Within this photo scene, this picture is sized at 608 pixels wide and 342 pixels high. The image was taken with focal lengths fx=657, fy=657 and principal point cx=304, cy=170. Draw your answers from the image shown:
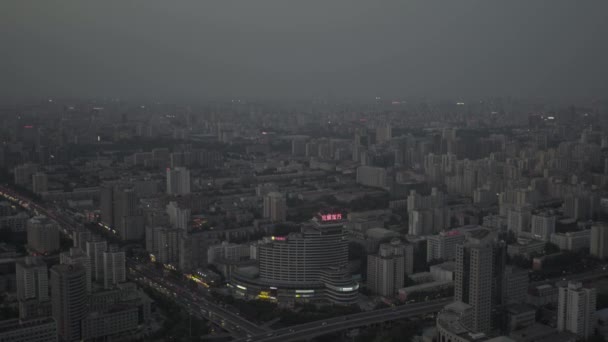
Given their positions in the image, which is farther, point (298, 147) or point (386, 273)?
point (298, 147)

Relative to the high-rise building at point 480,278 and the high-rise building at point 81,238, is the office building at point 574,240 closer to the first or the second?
the high-rise building at point 480,278

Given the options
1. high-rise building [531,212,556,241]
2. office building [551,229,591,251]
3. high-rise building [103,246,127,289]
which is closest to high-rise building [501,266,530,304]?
office building [551,229,591,251]

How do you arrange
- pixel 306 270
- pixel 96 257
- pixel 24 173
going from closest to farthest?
pixel 306 270, pixel 96 257, pixel 24 173

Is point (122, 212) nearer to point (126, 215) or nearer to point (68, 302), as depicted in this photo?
point (126, 215)

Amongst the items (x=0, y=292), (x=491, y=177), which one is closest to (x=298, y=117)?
(x=491, y=177)

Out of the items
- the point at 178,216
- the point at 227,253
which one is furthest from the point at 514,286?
the point at 178,216
